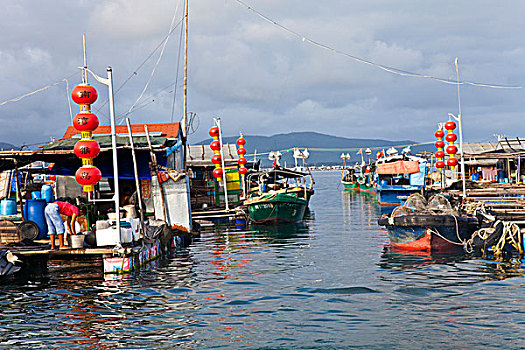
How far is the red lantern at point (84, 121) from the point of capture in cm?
1465

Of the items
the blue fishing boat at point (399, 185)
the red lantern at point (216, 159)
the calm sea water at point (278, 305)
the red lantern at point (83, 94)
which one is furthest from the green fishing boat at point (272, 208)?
the blue fishing boat at point (399, 185)

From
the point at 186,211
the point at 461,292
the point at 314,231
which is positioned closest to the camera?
the point at 461,292

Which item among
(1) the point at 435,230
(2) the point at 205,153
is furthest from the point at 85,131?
(2) the point at 205,153

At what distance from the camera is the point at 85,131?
14.8 metres

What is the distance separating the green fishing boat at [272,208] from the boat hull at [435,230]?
36.3ft

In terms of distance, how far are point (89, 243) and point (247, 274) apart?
15.9 ft

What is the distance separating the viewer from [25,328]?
10.5m

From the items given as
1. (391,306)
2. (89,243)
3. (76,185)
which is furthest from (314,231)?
(391,306)

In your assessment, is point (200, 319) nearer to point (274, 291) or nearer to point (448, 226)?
point (274, 291)

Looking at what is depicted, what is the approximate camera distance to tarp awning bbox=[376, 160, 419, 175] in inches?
1838

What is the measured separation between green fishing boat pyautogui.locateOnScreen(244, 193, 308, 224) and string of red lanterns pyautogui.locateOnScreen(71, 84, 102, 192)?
15.7 m

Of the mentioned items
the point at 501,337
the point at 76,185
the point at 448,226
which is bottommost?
the point at 501,337

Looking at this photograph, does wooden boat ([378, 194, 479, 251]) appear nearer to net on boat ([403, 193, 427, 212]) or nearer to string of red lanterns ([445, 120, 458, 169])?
net on boat ([403, 193, 427, 212])

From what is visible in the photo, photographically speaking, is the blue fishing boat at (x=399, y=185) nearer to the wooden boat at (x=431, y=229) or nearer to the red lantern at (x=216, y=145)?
the red lantern at (x=216, y=145)
